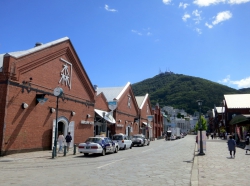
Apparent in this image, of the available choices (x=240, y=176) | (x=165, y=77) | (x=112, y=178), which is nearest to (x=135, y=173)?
(x=112, y=178)

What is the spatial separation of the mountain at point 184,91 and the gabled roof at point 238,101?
5635 centimetres

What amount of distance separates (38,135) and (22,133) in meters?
1.96

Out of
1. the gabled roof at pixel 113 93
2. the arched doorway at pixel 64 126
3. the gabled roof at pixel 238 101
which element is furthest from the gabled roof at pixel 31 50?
the gabled roof at pixel 238 101

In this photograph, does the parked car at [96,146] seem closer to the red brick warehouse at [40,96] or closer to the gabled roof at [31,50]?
the red brick warehouse at [40,96]

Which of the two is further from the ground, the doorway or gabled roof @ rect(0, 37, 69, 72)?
gabled roof @ rect(0, 37, 69, 72)

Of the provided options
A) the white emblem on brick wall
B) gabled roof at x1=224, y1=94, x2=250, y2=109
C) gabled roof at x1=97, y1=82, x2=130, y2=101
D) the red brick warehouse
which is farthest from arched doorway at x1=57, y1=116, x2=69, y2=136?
gabled roof at x1=224, y1=94, x2=250, y2=109

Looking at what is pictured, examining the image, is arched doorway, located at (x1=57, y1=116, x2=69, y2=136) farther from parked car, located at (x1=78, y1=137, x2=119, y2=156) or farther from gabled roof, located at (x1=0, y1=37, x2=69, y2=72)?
gabled roof, located at (x1=0, y1=37, x2=69, y2=72)

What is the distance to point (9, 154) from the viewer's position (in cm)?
1736

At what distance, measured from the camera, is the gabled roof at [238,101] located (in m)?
63.3

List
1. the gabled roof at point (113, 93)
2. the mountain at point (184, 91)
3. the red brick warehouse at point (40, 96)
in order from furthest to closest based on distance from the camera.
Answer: the mountain at point (184, 91) → the gabled roof at point (113, 93) → the red brick warehouse at point (40, 96)

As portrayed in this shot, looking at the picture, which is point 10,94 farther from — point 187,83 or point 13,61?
point 187,83

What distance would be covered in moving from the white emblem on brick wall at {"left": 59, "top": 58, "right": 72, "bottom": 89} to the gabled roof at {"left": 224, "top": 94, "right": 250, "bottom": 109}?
50.7 m

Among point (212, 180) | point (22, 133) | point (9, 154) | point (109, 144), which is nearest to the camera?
point (212, 180)

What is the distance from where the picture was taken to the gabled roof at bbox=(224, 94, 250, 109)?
208 feet
